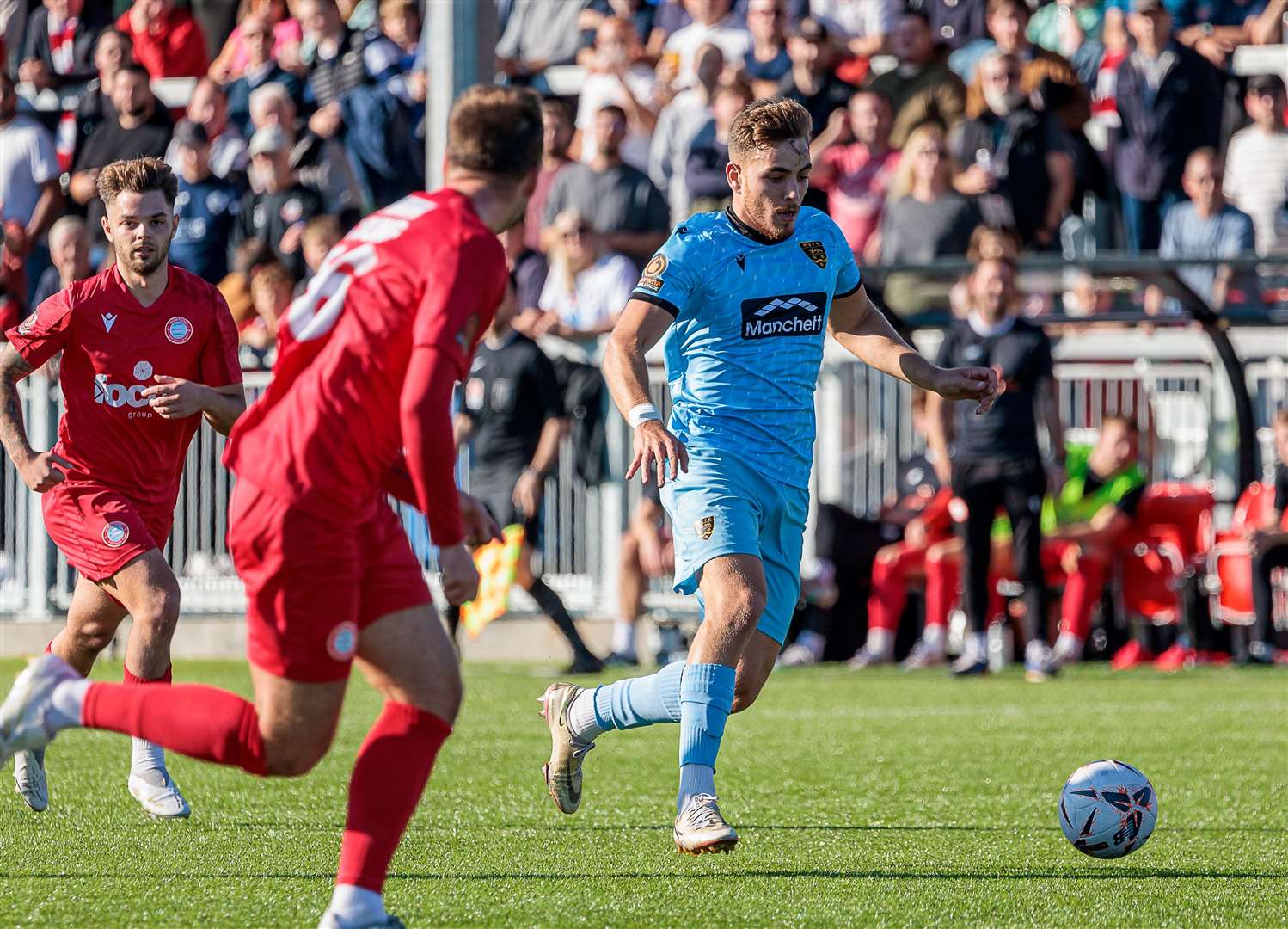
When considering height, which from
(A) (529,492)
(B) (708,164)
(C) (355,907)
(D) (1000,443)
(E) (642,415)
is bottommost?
(C) (355,907)

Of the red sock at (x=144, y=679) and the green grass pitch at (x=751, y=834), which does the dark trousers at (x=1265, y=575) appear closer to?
the green grass pitch at (x=751, y=834)

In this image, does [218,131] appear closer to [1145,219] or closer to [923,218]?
[923,218]

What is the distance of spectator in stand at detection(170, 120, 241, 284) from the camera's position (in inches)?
610

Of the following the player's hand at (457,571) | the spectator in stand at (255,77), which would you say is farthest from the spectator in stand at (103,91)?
the player's hand at (457,571)

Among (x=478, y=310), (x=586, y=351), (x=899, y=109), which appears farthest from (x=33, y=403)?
(x=478, y=310)

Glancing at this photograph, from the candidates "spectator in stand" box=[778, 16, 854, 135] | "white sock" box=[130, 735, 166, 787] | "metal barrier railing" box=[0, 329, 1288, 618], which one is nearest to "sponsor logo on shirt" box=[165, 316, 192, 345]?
"white sock" box=[130, 735, 166, 787]

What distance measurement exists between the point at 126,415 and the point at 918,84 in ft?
31.9

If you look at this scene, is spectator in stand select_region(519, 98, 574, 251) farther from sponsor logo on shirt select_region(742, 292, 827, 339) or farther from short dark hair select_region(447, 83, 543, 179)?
short dark hair select_region(447, 83, 543, 179)

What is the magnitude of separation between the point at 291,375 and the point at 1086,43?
12722 millimetres

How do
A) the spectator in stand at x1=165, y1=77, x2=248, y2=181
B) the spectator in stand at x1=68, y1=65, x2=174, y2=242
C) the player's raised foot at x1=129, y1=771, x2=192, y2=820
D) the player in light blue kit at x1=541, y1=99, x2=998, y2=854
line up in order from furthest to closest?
the spectator in stand at x1=165, y1=77, x2=248, y2=181 < the spectator in stand at x1=68, y1=65, x2=174, y2=242 < the player's raised foot at x1=129, y1=771, x2=192, y2=820 < the player in light blue kit at x1=541, y1=99, x2=998, y2=854

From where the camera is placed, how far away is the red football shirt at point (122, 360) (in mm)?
6770

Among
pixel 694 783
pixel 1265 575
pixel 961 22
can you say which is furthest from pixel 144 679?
pixel 961 22

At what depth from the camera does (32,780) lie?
685 cm

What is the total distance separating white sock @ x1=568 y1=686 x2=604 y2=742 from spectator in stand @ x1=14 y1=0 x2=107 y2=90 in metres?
13.4
